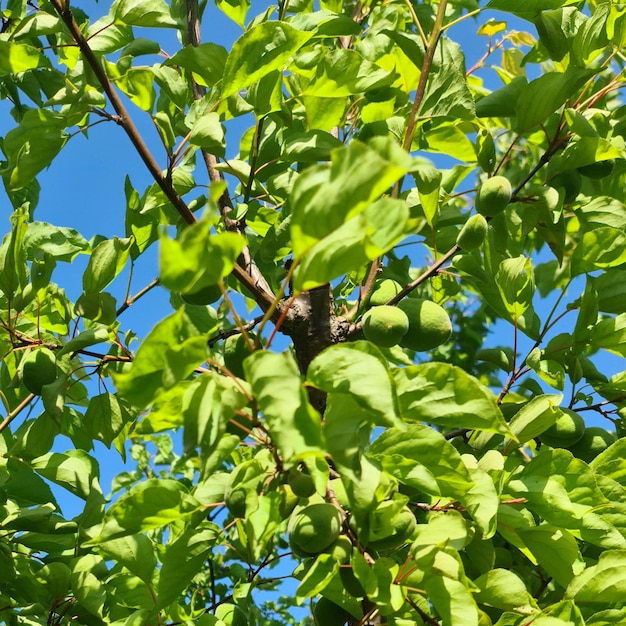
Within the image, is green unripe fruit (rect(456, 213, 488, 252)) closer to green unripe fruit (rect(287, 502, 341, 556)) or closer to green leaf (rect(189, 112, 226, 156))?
green leaf (rect(189, 112, 226, 156))

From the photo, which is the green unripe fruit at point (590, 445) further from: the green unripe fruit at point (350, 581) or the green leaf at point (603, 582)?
the green unripe fruit at point (350, 581)

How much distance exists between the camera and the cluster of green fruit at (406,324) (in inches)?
58.0

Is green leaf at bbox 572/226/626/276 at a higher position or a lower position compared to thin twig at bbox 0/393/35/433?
higher

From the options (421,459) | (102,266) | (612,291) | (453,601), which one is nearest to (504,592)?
(453,601)

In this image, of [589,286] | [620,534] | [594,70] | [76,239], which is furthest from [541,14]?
[76,239]

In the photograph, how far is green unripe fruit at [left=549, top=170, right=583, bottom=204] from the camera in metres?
1.92

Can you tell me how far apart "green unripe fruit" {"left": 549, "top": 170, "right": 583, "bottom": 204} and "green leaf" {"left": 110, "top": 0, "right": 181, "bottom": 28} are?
42.8 inches

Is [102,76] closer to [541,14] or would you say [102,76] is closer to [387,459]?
[387,459]

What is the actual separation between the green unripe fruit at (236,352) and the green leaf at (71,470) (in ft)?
1.46

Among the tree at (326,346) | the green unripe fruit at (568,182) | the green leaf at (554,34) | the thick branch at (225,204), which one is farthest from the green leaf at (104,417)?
the green leaf at (554,34)

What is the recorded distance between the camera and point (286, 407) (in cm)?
81

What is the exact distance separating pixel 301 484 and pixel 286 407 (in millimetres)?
397

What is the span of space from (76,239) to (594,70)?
4.60 ft

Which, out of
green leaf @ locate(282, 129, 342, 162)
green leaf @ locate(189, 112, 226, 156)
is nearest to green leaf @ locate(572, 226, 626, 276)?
green leaf @ locate(282, 129, 342, 162)
